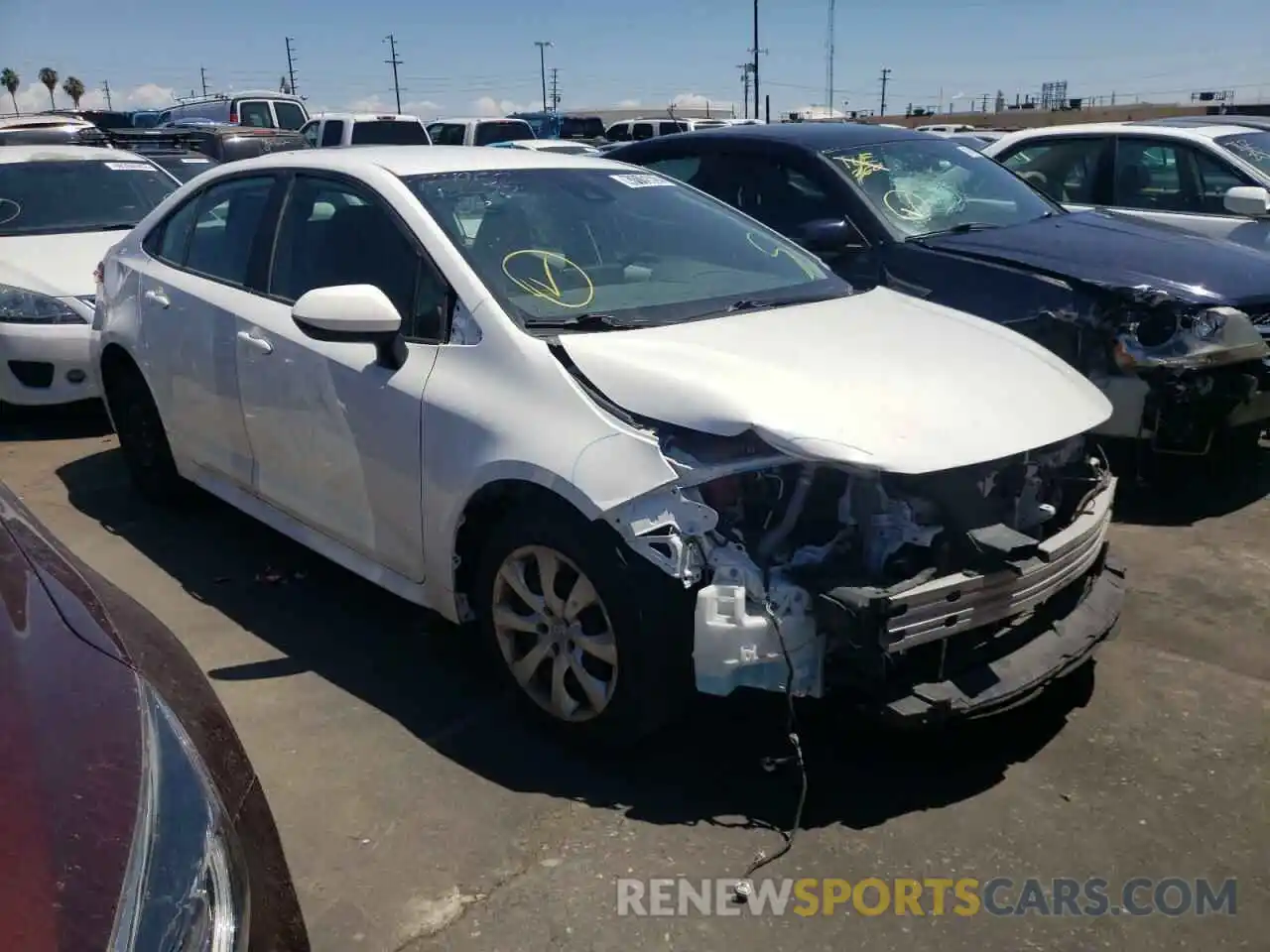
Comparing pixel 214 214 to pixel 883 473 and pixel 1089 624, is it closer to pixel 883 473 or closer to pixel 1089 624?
pixel 883 473

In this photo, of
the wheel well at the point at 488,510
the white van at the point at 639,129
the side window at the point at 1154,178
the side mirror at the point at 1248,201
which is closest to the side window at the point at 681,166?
the side window at the point at 1154,178

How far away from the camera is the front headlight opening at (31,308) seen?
665cm

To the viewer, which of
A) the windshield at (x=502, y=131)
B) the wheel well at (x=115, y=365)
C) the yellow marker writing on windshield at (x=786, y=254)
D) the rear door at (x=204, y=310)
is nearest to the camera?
the yellow marker writing on windshield at (x=786, y=254)

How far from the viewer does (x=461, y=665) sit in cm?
384

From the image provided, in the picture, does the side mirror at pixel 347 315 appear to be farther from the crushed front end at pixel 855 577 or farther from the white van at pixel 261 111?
the white van at pixel 261 111

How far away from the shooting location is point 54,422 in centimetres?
733

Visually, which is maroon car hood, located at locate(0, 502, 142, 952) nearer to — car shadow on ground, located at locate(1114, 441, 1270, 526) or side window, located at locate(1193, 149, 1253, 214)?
car shadow on ground, located at locate(1114, 441, 1270, 526)

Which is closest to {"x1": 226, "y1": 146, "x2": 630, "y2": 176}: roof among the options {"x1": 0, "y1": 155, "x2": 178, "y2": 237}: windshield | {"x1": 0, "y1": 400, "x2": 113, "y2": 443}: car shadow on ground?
{"x1": 0, "y1": 400, "x2": 113, "y2": 443}: car shadow on ground

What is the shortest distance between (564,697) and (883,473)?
1.14 meters

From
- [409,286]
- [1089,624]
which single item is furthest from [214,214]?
[1089,624]

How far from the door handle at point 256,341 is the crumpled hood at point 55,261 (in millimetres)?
3232

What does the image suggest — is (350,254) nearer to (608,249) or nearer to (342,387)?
(342,387)

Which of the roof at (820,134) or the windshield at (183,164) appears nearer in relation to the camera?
the roof at (820,134)

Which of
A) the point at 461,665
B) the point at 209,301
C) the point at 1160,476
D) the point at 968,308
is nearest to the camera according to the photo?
the point at 461,665
